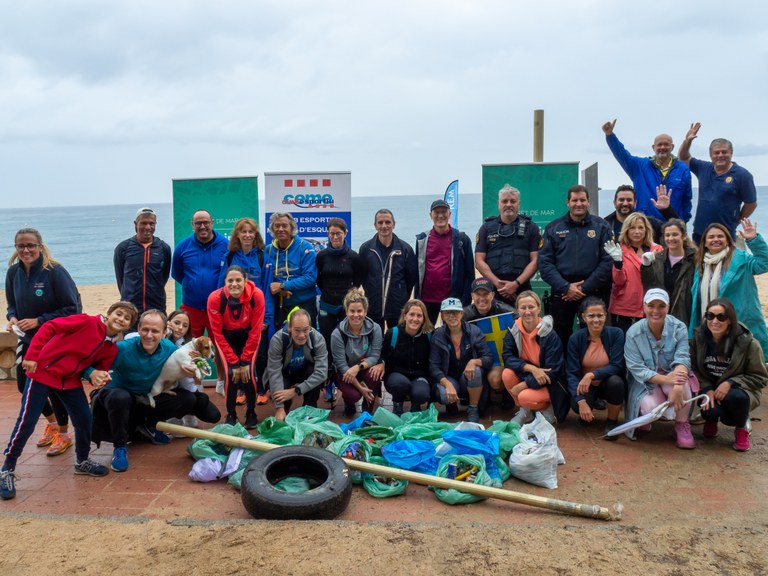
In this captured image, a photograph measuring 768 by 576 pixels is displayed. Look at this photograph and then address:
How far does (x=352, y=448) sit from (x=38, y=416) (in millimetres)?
2282

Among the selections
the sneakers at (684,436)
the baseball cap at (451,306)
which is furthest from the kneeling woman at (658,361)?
the baseball cap at (451,306)

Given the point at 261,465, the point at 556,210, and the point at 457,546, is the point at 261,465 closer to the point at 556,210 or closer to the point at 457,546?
the point at 457,546

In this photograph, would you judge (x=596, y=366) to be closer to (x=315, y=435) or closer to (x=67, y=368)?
(x=315, y=435)

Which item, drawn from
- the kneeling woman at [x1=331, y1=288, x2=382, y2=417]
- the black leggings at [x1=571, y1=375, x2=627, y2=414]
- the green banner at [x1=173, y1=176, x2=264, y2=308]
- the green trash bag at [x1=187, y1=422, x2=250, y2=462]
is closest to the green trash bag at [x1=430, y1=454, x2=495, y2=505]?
the black leggings at [x1=571, y1=375, x2=627, y2=414]

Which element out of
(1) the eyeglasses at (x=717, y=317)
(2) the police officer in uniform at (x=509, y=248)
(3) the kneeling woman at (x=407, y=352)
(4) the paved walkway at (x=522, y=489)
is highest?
(2) the police officer in uniform at (x=509, y=248)

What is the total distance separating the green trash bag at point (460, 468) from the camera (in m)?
4.18

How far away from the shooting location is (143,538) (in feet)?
11.6

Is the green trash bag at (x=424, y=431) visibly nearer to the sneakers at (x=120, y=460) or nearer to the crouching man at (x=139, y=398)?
the crouching man at (x=139, y=398)

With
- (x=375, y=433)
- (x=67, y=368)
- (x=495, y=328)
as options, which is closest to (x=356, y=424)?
(x=375, y=433)

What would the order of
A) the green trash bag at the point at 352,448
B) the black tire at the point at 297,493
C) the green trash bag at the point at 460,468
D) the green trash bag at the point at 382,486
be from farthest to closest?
the green trash bag at the point at 352,448, the green trash bag at the point at 382,486, the green trash bag at the point at 460,468, the black tire at the point at 297,493

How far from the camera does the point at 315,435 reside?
4.96 m

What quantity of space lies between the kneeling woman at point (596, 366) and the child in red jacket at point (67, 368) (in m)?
3.72

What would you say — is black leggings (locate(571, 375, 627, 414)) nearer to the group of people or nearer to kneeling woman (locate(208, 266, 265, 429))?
the group of people

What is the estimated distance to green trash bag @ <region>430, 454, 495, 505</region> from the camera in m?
4.18
